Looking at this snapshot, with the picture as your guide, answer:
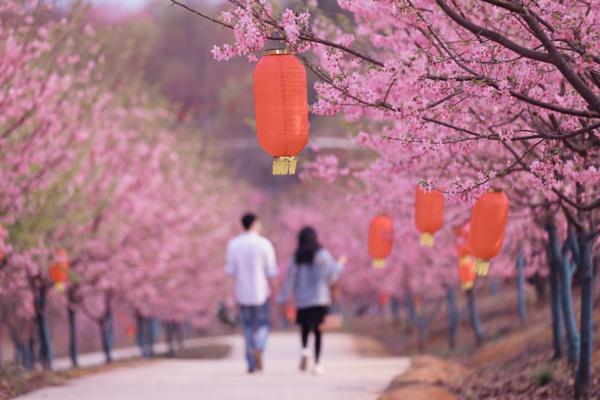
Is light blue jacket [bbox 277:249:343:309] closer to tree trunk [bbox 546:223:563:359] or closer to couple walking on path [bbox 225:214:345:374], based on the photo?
couple walking on path [bbox 225:214:345:374]

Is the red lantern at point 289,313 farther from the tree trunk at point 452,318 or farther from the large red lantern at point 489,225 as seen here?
the large red lantern at point 489,225

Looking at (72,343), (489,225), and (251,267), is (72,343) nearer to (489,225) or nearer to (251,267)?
(251,267)

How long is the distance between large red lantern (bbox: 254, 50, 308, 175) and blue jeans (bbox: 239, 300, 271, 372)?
7.26 m

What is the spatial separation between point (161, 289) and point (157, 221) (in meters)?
6.46

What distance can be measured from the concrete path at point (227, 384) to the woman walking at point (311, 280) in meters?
0.74

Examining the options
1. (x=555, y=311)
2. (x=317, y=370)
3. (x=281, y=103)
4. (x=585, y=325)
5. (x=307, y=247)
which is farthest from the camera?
(x=307, y=247)

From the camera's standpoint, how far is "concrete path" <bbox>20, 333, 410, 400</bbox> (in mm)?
11609

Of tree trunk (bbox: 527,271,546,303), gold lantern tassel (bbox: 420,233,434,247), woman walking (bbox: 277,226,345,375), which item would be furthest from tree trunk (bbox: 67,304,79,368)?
gold lantern tassel (bbox: 420,233,434,247)

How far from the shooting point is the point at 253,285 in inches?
606

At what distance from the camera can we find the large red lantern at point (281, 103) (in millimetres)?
8375

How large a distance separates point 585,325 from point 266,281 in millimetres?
5749

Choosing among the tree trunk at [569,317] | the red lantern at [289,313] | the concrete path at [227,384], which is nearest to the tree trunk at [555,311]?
the tree trunk at [569,317]

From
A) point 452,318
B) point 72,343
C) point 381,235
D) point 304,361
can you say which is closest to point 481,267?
point 304,361

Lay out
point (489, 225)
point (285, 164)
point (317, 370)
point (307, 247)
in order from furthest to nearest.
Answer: point (307, 247)
point (317, 370)
point (489, 225)
point (285, 164)
